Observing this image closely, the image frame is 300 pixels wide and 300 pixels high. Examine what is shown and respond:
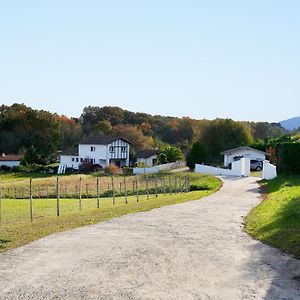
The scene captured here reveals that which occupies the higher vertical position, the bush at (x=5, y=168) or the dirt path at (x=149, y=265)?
the bush at (x=5, y=168)

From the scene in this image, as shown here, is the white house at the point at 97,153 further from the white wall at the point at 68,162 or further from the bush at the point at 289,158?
the bush at the point at 289,158

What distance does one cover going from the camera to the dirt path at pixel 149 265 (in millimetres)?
9398

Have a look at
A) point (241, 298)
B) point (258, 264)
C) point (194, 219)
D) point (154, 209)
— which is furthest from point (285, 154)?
point (241, 298)

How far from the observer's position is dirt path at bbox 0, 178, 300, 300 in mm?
9398

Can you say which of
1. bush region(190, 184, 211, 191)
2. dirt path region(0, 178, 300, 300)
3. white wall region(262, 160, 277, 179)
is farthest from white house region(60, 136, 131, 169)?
dirt path region(0, 178, 300, 300)

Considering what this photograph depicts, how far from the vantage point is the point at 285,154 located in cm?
3959

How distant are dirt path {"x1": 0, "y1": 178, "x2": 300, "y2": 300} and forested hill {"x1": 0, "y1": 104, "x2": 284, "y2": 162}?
67.4 m

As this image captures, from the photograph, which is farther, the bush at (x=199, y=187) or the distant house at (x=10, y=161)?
the distant house at (x=10, y=161)

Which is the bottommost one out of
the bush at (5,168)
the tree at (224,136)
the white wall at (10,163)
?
the bush at (5,168)

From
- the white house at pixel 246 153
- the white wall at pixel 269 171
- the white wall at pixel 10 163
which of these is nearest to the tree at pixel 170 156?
the white house at pixel 246 153

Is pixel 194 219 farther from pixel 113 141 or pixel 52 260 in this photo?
pixel 113 141

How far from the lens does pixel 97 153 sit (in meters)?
82.3

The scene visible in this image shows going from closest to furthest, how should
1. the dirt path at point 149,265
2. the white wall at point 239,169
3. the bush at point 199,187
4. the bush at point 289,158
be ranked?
the dirt path at point 149,265, the bush at point 199,187, the bush at point 289,158, the white wall at point 239,169

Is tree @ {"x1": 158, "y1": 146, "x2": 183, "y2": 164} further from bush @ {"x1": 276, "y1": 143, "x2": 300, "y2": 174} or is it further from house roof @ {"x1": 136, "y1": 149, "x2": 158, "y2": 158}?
bush @ {"x1": 276, "y1": 143, "x2": 300, "y2": 174}
